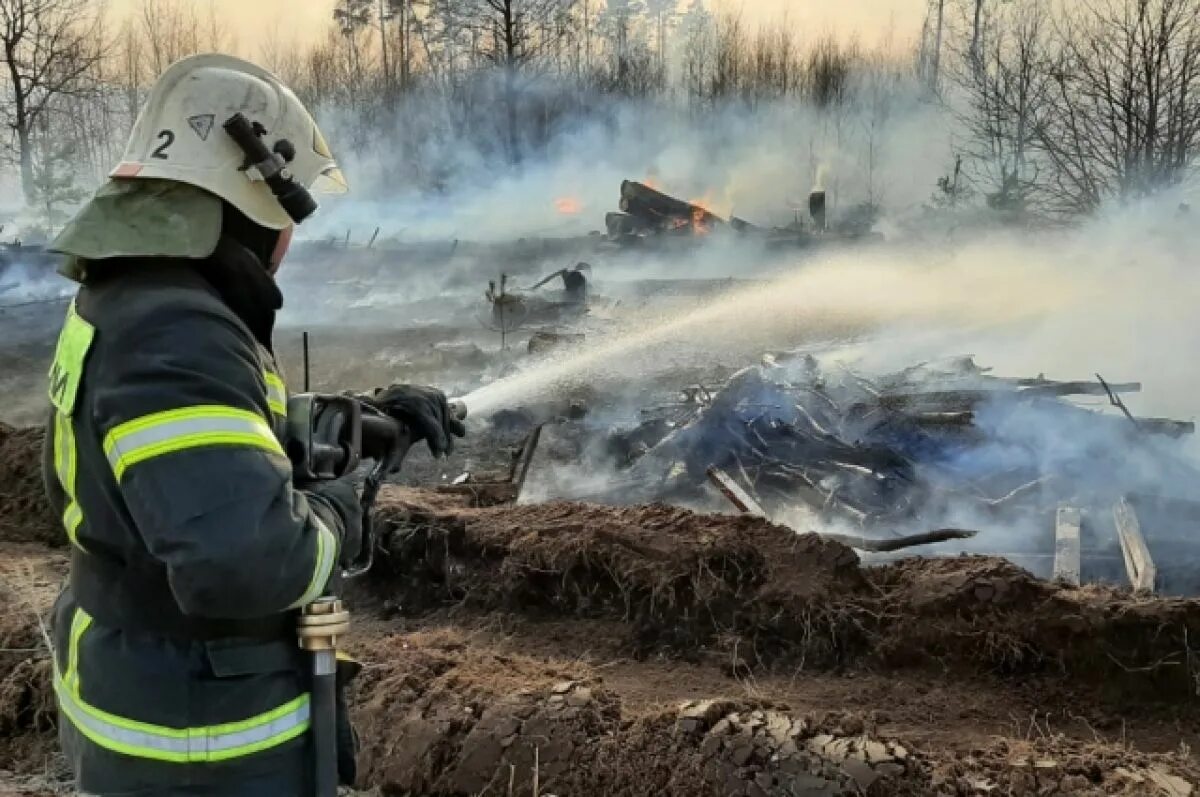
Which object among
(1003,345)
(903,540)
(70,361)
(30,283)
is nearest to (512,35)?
(30,283)

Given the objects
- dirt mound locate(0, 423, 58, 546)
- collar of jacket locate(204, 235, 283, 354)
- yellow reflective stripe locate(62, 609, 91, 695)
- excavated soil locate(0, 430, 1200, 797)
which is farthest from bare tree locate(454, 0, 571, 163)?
yellow reflective stripe locate(62, 609, 91, 695)

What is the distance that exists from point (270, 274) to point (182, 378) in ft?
1.58

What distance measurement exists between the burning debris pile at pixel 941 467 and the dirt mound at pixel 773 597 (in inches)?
50.8

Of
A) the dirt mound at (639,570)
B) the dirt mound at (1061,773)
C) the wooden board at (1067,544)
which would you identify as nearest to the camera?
the dirt mound at (1061,773)

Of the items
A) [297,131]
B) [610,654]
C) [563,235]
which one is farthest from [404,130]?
[297,131]

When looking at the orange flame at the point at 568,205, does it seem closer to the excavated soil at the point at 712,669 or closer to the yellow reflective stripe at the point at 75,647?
the excavated soil at the point at 712,669

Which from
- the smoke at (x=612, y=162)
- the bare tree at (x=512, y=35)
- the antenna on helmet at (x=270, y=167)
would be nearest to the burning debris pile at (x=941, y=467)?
the antenna on helmet at (x=270, y=167)

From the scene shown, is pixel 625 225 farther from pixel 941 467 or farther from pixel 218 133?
pixel 218 133

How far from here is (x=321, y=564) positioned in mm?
1982

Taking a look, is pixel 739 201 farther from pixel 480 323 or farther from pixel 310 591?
pixel 310 591

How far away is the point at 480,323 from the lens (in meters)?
17.8

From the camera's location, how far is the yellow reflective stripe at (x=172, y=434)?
177 centimetres

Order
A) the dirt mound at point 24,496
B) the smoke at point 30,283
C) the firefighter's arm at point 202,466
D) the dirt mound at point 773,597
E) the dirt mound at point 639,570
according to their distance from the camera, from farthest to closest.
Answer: the smoke at point 30,283 → the dirt mound at point 24,496 → the dirt mound at point 639,570 → the dirt mound at point 773,597 → the firefighter's arm at point 202,466

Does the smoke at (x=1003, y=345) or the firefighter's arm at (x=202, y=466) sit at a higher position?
the firefighter's arm at (x=202, y=466)
